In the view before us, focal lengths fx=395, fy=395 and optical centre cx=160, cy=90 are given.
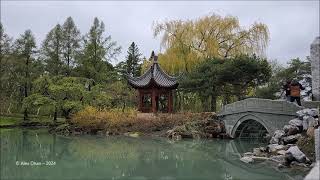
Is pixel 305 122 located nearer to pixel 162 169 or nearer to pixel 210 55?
pixel 162 169

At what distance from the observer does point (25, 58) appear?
30.5 m

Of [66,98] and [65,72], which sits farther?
[65,72]

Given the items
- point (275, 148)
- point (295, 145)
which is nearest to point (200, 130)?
point (275, 148)

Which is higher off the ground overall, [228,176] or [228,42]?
[228,42]

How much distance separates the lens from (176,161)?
11992 mm

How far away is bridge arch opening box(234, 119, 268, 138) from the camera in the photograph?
62.0 ft

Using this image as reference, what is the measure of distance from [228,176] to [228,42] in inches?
755

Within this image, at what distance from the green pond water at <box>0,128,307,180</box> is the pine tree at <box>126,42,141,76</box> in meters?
25.7

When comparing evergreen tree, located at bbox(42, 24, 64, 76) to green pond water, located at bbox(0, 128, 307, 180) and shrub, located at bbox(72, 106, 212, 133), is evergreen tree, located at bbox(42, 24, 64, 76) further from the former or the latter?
green pond water, located at bbox(0, 128, 307, 180)

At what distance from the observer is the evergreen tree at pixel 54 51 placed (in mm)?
31312

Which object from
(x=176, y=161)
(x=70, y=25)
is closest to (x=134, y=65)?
(x=70, y=25)

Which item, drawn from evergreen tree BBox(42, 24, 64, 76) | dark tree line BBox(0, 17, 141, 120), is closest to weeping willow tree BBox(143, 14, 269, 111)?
dark tree line BBox(0, 17, 141, 120)

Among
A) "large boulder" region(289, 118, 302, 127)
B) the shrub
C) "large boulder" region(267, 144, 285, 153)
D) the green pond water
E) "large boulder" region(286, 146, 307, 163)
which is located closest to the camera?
the green pond water

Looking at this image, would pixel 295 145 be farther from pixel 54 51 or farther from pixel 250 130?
pixel 54 51
